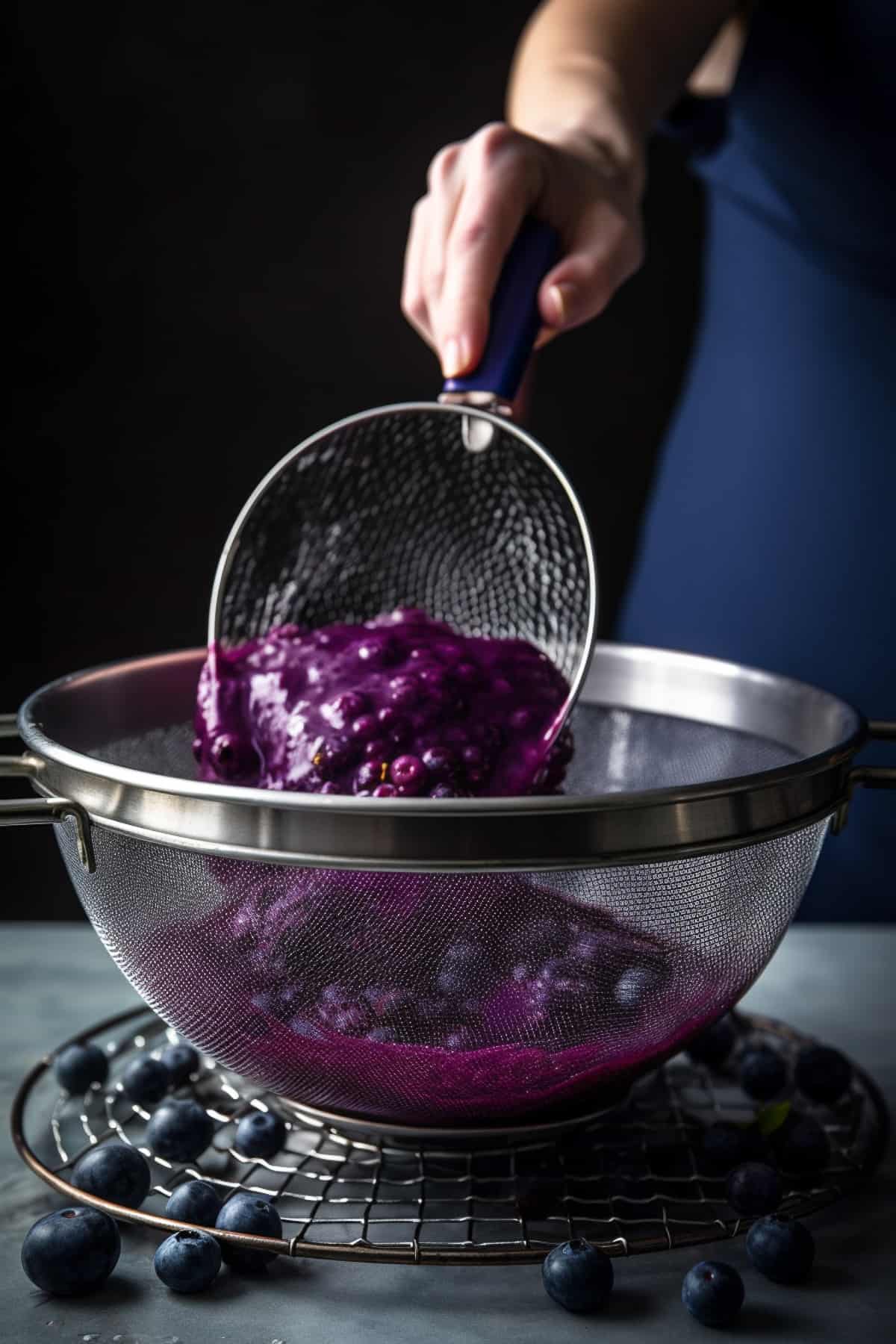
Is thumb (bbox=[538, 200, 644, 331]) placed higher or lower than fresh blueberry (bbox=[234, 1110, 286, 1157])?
higher

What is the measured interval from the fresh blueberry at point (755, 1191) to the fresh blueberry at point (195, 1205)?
0.34 meters

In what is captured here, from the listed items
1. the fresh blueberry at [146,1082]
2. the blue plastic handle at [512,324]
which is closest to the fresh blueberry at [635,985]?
the fresh blueberry at [146,1082]

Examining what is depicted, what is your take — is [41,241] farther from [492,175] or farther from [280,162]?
[492,175]

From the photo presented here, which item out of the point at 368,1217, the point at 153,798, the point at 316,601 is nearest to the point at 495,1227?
the point at 368,1217

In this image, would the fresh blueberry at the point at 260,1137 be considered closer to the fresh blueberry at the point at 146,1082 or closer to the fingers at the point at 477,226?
the fresh blueberry at the point at 146,1082

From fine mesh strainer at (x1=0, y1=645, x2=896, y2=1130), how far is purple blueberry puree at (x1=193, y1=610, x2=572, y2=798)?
14 cm

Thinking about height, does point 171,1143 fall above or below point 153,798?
below

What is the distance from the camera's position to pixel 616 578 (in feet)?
8.23

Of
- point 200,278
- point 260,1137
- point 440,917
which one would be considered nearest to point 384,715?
point 440,917

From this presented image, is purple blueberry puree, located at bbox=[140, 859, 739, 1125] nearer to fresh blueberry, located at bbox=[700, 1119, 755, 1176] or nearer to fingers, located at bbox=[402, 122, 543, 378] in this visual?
fresh blueberry, located at bbox=[700, 1119, 755, 1176]

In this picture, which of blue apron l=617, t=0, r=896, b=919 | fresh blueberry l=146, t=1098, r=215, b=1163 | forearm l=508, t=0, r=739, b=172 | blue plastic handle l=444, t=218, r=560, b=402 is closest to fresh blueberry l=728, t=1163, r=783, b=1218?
fresh blueberry l=146, t=1098, r=215, b=1163

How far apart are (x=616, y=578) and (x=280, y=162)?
0.94 metres

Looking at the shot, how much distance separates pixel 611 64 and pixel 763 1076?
3.50ft

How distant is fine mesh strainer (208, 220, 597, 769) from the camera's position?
4.52 feet
